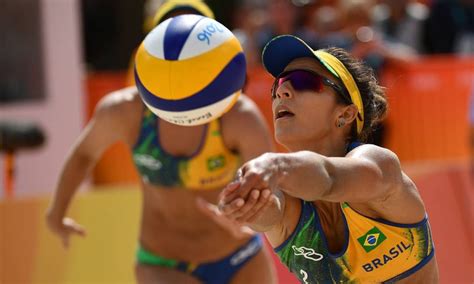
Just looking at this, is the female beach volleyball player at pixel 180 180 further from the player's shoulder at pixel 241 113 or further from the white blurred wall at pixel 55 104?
the white blurred wall at pixel 55 104

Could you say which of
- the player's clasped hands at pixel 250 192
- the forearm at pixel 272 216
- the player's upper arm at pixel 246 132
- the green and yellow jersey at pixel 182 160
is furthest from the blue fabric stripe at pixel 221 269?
the player's clasped hands at pixel 250 192

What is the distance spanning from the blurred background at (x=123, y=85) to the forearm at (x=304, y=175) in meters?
4.49

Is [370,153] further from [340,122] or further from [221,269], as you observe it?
[221,269]

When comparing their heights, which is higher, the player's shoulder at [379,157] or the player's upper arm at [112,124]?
the player's shoulder at [379,157]

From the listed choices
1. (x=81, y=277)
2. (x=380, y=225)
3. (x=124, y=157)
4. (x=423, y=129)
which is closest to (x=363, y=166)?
(x=380, y=225)

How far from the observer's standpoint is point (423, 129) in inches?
397

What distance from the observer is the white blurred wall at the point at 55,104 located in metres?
9.10

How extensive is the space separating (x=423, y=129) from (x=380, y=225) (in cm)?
723

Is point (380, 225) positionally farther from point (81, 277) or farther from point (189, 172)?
point (81, 277)

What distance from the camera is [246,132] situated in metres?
4.32

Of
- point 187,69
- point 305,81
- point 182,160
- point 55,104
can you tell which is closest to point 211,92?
point 187,69

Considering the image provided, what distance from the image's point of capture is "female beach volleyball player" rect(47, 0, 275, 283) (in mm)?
4379

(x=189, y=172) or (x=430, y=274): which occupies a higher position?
(x=430, y=274)

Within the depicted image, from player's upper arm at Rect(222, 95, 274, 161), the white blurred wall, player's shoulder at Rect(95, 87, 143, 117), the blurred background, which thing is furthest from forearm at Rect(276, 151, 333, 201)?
the white blurred wall
